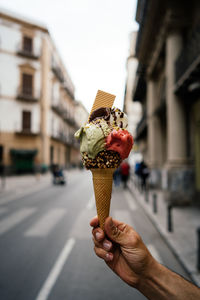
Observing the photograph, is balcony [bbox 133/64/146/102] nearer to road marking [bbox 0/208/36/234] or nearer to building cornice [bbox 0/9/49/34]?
road marking [bbox 0/208/36/234]

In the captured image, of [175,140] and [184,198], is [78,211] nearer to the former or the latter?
[184,198]

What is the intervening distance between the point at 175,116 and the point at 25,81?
23790mm

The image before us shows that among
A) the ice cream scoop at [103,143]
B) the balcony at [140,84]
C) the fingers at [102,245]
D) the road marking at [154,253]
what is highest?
the balcony at [140,84]

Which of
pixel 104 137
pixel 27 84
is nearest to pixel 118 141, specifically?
pixel 104 137

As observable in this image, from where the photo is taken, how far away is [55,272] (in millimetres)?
3795

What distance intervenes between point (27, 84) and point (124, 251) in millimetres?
29610

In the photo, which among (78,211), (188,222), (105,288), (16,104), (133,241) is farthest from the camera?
(16,104)

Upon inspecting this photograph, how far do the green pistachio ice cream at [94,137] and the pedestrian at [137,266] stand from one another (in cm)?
62

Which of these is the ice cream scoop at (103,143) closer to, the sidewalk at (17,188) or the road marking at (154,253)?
the road marking at (154,253)

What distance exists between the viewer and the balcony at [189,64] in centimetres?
734

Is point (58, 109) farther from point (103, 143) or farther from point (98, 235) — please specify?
point (98, 235)

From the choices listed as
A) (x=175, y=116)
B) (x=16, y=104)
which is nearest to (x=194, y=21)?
(x=175, y=116)

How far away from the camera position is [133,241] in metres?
1.72

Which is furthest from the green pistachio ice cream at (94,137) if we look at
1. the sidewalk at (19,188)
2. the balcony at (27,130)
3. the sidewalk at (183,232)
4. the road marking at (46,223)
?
the balcony at (27,130)
